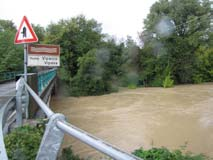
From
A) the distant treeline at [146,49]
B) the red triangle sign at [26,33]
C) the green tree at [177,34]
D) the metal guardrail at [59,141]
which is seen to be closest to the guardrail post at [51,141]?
the metal guardrail at [59,141]

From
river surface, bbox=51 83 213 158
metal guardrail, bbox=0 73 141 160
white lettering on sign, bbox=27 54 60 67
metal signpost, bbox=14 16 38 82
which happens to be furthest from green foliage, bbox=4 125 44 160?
river surface, bbox=51 83 213 158

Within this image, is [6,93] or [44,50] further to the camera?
[6,93]

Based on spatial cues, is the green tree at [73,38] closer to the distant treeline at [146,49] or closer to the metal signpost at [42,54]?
the distant treeline at [146,49]

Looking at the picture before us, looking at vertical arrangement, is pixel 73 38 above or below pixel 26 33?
above

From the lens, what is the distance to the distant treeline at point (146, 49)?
2788cm

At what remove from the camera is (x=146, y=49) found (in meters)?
34.2

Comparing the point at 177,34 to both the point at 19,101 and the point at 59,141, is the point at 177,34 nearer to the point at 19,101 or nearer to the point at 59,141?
the point at 19,101

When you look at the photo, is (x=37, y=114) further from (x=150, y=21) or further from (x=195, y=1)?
(x=195, y=1)

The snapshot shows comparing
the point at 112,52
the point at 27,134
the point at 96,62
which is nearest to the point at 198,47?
the point at 112,52

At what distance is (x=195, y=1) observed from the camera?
33500mm

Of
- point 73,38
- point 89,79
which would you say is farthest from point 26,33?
point 73,38

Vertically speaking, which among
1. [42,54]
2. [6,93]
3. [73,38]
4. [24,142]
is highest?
[73,38]

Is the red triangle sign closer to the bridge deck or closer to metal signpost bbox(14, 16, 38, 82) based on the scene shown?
metal signpost bbox(14, 16, 38, 82)

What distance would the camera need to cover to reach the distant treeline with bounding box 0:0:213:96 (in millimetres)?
27875
